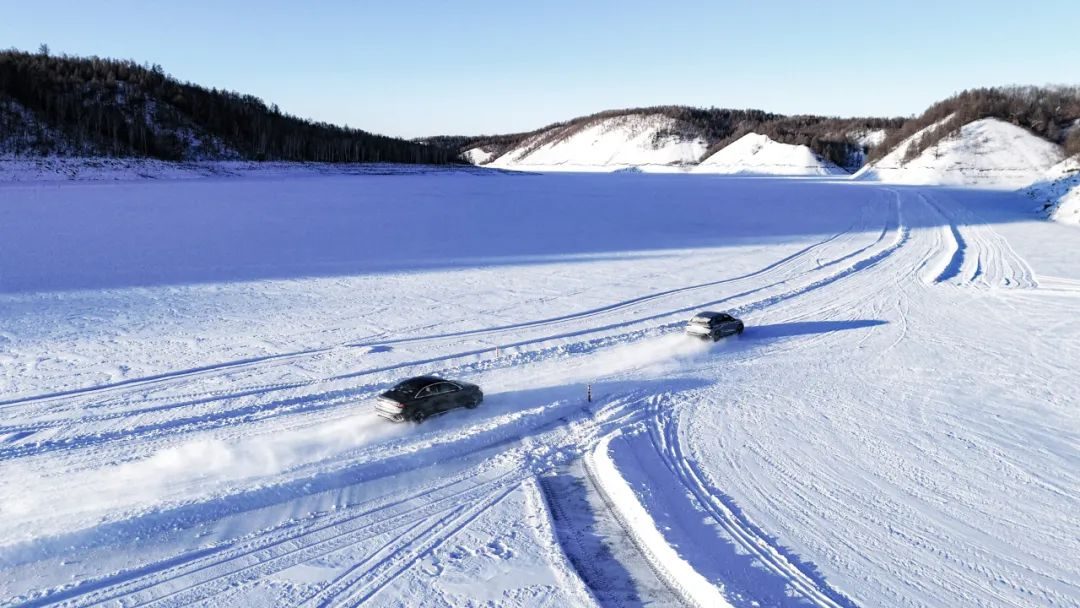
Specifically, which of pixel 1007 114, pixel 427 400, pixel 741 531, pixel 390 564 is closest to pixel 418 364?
pixel 427 400

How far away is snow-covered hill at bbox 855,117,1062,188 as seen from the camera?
361 feet

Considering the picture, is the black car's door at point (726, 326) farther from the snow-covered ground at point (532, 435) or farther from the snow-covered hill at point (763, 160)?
the snow-covered hill at point (763, 160)

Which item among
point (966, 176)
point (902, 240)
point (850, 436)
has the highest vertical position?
point (966, 176)

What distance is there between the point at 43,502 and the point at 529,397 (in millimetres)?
9920

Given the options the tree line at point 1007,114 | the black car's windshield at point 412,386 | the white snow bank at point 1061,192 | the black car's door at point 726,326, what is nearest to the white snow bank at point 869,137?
the tree line at point 1007,114

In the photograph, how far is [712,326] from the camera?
22531 millimetres

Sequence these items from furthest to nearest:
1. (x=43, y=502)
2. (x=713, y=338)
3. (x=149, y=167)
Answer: (x=149, y=167), (x=713, y=338), (x=43, y=502)

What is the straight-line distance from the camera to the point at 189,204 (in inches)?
2044

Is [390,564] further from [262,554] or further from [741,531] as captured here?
[741,531]

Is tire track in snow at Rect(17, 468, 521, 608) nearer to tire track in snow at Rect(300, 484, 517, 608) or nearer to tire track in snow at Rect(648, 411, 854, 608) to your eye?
tire track in snow at Rect(300, 484, 517, 608)

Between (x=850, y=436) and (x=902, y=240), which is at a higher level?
(x=902, y=240)

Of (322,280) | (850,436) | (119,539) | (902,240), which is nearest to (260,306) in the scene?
(322,280)

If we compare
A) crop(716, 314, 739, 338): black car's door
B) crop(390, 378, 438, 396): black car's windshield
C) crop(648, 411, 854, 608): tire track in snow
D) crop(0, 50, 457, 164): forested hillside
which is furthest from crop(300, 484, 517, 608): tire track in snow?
crop(0, 50, 457, 164): forested hillside

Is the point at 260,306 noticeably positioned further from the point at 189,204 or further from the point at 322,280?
the point at 189,204
